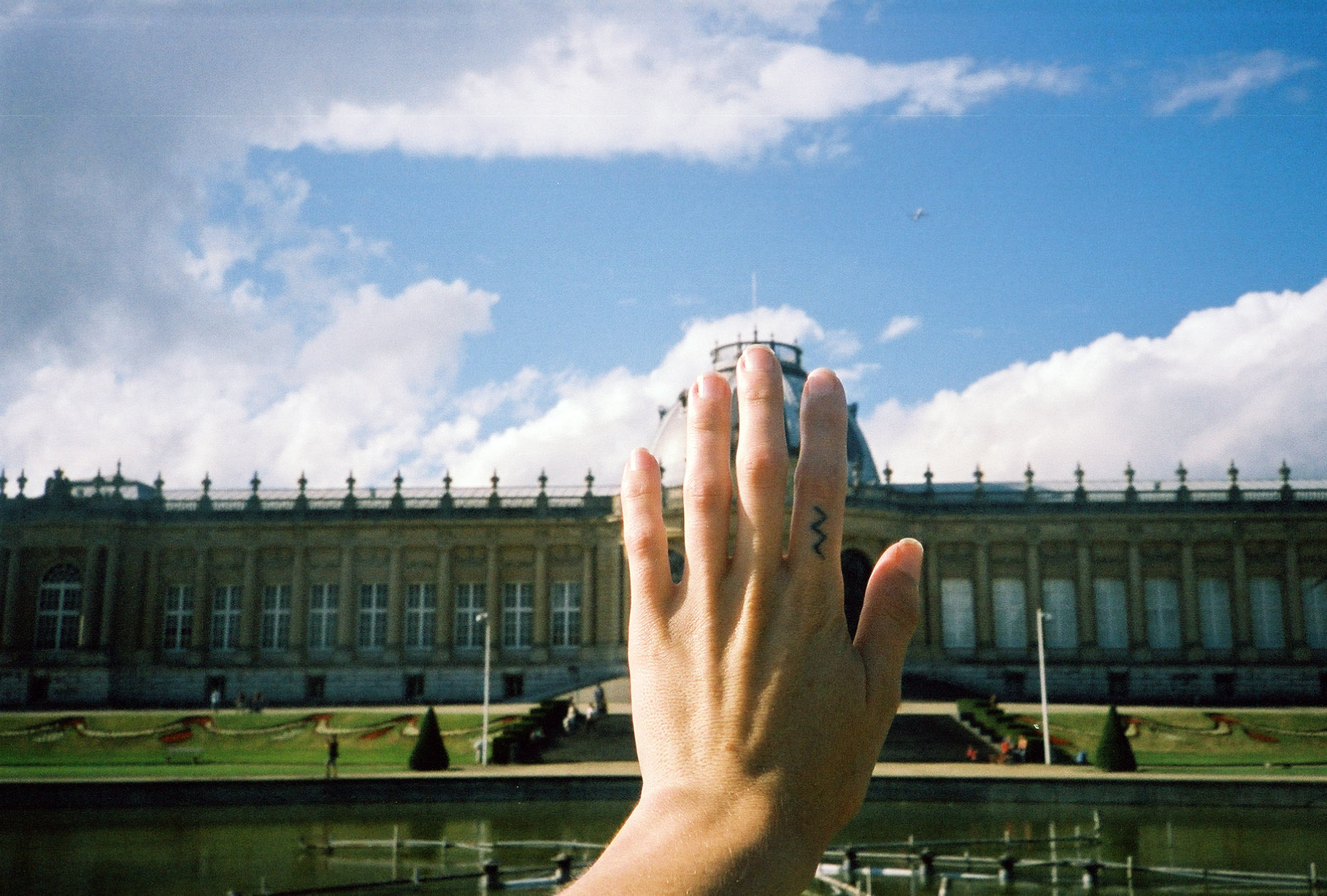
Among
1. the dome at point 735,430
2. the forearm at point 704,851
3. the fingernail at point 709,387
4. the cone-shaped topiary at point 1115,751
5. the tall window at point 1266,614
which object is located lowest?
the cone-shaped topiary at point 1115,751

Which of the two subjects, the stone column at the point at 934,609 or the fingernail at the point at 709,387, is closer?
the fingernail at the point at 709,387

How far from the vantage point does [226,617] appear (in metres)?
55.5

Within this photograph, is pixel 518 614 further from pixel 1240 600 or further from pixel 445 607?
pixel 1240 600

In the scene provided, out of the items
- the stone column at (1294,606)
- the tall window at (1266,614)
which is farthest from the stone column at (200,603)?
the stone column at (1294,606)

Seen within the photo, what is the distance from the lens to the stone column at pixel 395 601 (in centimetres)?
5447

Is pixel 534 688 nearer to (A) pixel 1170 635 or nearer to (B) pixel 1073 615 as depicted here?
(B) pixel 1073 615

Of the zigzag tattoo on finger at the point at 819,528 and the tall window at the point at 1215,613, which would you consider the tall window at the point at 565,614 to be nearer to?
the tall window at the point at 1215,613

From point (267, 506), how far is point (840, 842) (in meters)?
43.5

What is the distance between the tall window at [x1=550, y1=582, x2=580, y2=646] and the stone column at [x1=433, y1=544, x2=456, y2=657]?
4.92 meters

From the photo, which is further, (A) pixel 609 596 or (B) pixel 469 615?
(B) pixel 469 615

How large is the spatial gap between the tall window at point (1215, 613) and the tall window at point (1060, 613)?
5.81 m

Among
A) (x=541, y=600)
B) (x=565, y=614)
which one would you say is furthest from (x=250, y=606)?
(x=565, y=614)

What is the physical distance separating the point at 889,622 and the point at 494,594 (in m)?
54.1

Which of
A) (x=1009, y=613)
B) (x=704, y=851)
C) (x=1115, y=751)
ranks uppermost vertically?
(x=1009, y=613)
